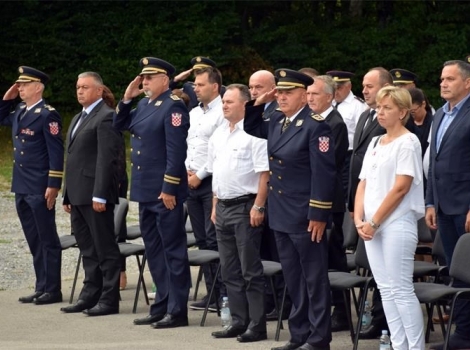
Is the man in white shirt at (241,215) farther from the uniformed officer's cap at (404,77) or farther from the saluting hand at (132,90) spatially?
the uniformed officer's cap at (404,77)

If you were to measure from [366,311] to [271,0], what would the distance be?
20.2 m

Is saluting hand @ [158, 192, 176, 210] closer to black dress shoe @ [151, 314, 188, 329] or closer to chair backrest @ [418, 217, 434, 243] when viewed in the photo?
black dress shoe @ [151, 314, 188, 329]

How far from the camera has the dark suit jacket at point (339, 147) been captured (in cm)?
933

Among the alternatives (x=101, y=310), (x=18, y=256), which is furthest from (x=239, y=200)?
(x=18, y=256)

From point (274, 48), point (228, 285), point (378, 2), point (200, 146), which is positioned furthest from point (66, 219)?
point (378, 2)

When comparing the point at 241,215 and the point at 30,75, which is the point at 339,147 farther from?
the point at 30,75

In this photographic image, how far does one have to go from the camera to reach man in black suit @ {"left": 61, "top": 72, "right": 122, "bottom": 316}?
10.1 metres

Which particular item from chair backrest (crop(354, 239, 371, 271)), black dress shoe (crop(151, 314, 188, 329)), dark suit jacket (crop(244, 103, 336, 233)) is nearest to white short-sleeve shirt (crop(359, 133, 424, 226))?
dark suit jacket (crop(244, 103, 336, 233))

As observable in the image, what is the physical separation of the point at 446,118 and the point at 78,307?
377 centimetres

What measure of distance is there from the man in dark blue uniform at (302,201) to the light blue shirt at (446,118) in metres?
0.81

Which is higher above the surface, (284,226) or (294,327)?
(284,226)

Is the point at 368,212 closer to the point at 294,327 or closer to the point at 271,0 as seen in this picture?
the point at 294,327

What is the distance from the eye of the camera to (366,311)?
29.8 ft

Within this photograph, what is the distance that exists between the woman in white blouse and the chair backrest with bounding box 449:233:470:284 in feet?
1.80
